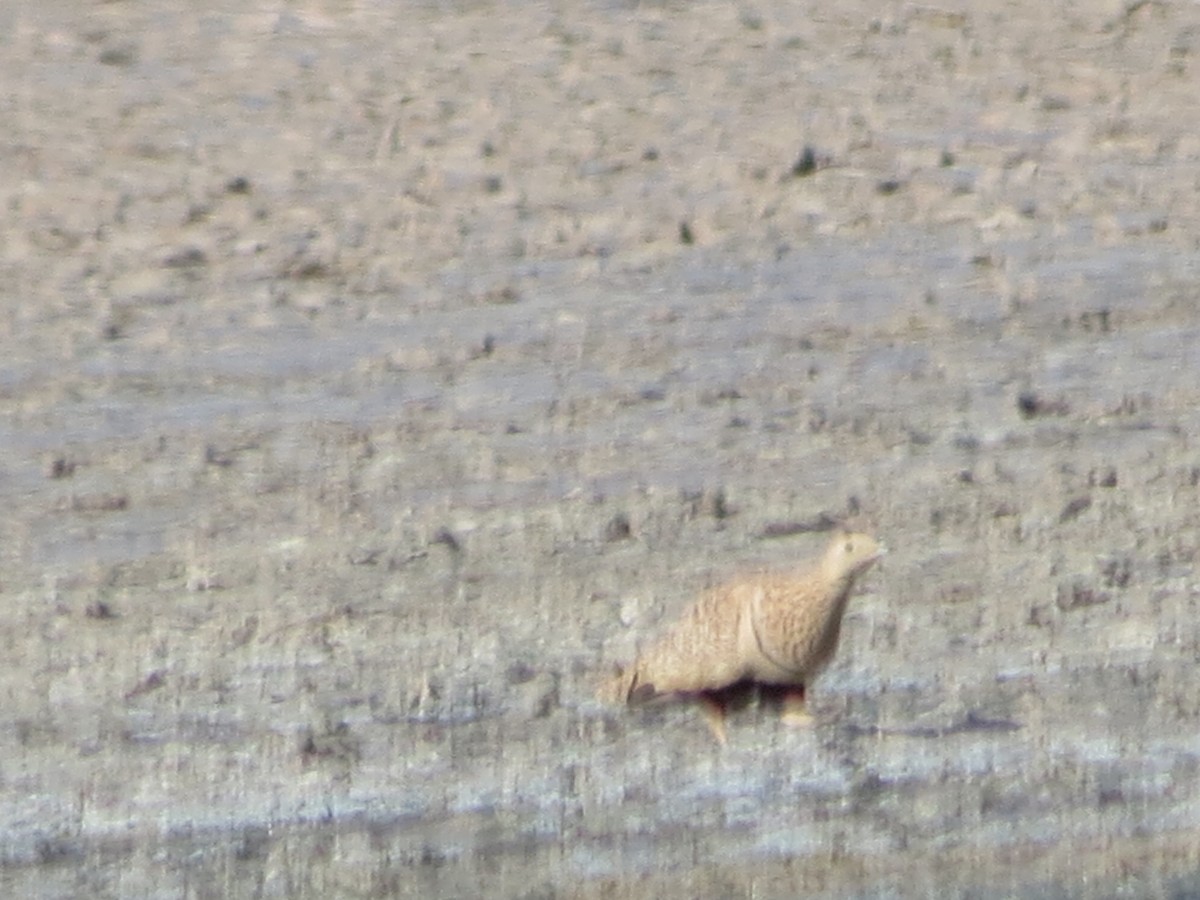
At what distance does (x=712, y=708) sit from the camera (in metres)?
5.08

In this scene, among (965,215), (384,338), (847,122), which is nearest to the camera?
(384,338)

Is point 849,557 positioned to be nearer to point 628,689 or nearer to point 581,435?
point 628,689

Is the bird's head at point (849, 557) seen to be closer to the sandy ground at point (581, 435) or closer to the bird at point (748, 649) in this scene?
the bird at point (748, 649)

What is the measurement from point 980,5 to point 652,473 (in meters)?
2.99

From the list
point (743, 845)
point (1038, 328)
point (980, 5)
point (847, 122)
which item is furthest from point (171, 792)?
point (980, 5)

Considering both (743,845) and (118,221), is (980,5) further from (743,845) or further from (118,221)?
(743,845)

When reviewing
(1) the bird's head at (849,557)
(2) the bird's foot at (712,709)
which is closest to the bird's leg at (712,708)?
(2) the bird's foot at (712,709)

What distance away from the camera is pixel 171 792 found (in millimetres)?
4770

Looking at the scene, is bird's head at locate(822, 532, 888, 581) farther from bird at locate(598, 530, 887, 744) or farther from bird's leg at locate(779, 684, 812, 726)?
bird's leg at locate(779, 684, 812, 726)

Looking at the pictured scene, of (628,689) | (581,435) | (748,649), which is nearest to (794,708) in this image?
(748,649)

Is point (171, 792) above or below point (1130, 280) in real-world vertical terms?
below

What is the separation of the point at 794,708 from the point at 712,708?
A: 14 centimetres

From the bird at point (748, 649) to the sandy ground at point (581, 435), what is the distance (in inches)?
2.6

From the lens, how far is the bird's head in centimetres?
523
